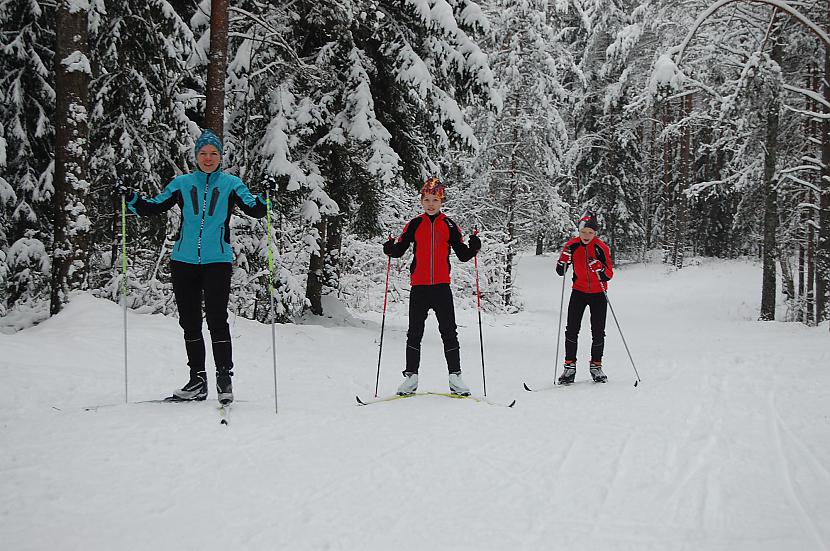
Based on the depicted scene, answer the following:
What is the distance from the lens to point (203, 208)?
537 cm

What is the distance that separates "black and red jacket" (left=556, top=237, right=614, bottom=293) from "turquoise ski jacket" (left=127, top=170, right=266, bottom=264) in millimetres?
4396

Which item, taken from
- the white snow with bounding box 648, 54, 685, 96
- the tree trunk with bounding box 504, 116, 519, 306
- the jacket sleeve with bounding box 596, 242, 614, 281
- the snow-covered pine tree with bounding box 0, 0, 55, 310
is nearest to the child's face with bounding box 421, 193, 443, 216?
the jacket sleeve with bounding box 596, 242, 614, 281

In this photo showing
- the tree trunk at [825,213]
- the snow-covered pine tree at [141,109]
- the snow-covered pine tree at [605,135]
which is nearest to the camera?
the snow-covered pine tree at [141,109]

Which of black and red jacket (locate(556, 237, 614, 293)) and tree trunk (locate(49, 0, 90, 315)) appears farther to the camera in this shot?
black and red jacket (locate(556, 237, 614, 293))

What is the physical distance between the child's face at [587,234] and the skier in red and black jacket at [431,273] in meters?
Answer: 2.30

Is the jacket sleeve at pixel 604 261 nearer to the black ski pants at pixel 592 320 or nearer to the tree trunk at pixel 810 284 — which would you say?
the black ski pants at pixel 592 320

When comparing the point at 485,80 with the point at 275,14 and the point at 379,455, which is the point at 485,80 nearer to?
the point at 275,14

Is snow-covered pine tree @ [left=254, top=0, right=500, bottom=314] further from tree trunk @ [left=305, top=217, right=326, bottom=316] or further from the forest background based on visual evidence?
tree trunk @ [left=305, top=217, right=326, bottom=316]

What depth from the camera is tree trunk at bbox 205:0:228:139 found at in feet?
26.9

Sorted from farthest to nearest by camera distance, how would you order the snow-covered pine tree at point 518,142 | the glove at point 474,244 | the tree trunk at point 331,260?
1. the snow-covered pine tree at point 518,142
2. the tree trunk at point 331,260
3. the glove at point 474,244

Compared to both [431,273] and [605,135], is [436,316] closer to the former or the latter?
[431,273]

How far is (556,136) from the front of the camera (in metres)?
22.6

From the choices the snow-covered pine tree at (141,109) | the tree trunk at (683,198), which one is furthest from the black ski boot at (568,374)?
the tree trunk at (683,198)

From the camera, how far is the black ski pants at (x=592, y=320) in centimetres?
796
